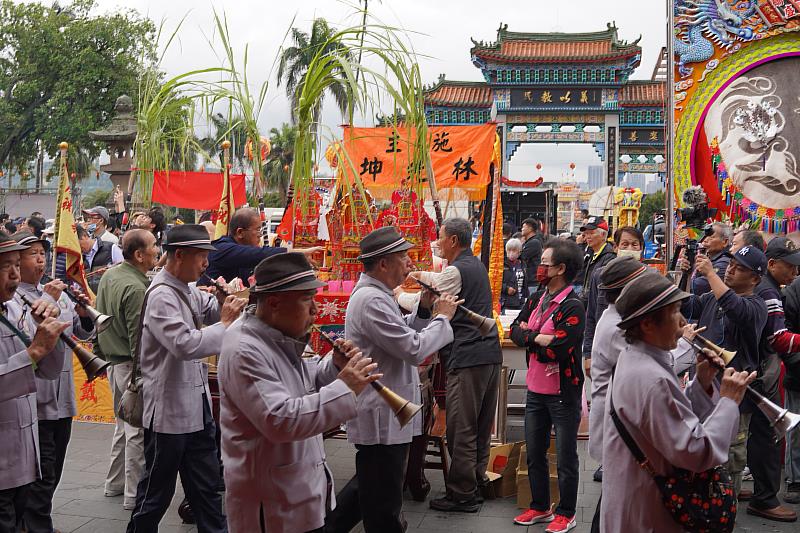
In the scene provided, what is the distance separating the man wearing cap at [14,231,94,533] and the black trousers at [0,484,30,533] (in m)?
0.47

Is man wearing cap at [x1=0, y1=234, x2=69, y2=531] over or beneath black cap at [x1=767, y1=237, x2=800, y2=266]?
beneath

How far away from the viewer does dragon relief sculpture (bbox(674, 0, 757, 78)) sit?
11.7 metres

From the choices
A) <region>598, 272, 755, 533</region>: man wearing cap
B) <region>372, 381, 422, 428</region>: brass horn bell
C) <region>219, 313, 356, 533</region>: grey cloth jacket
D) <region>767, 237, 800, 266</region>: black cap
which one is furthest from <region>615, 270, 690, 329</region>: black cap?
<region>767, 237, 800, 266</region>: black cap

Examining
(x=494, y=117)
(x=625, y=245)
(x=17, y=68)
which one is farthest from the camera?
(x=494, y=117)

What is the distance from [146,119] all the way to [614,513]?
418 centimetres

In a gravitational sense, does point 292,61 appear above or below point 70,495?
above

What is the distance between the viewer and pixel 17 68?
25969 mm

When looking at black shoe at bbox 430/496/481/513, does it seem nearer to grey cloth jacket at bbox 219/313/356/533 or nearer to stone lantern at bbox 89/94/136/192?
grey cloth jacket at bbox 219/313/356/533

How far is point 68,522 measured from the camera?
16.0 feet

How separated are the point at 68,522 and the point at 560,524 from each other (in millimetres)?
2992

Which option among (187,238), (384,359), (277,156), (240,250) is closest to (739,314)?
(384,359)

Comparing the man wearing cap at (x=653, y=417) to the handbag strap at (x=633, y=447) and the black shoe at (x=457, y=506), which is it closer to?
the handbag strap at (x=633, y=447)

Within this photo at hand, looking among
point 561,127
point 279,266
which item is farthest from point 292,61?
point 279,266

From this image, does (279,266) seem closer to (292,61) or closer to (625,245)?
(625,245)
